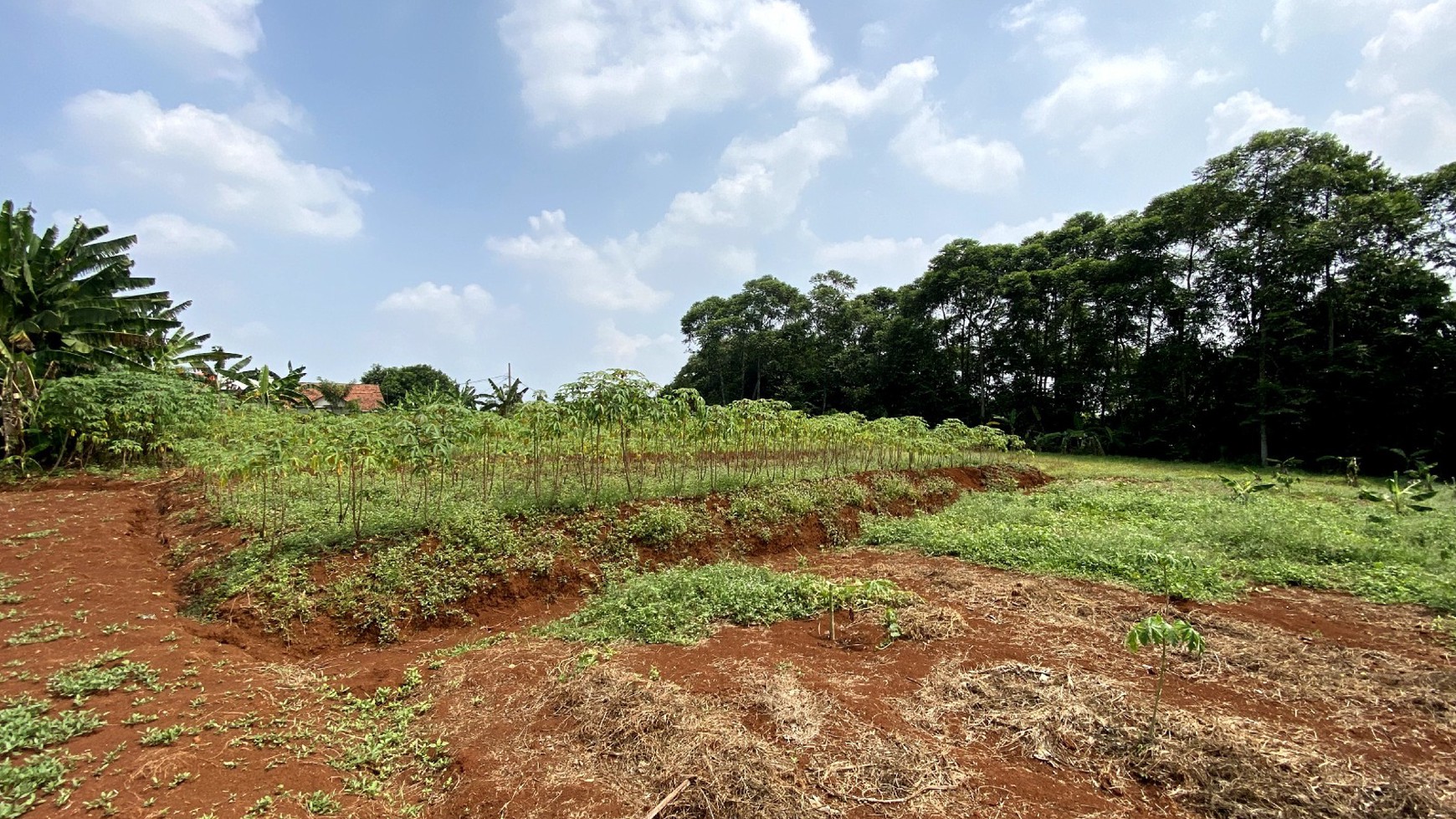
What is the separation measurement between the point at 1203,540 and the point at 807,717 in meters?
6.88

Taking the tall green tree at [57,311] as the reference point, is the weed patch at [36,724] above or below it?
below

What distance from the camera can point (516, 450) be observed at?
863 cm

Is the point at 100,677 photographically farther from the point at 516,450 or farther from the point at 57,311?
the point at 57,311

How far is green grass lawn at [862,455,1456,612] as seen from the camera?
5602 millimetres

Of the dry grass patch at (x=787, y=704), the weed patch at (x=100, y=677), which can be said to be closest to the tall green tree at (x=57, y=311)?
the weed patch at (x=100, y=677)

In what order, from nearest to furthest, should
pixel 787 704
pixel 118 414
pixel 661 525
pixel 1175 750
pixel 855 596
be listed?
pixel 1175 750, pixel 787 704, pixel 855 596, pixel 661 525, pixel 118 414

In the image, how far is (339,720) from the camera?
3449mm

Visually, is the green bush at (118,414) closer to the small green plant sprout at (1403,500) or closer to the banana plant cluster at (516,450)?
the banana plant cluster at (516,450)

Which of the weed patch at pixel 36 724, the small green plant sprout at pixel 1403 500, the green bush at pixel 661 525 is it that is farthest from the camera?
the small green plant sprout at pixel 1403 500

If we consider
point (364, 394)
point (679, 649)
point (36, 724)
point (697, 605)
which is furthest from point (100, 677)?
point (364, 394)

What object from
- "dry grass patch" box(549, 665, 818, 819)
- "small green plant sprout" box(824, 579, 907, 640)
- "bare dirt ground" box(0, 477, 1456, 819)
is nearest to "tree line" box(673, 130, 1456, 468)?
"bare dirt ground" box(0, 477, 1456, 819)

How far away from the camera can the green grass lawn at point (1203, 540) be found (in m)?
5.60

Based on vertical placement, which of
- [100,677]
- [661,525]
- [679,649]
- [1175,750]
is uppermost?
[661,525]

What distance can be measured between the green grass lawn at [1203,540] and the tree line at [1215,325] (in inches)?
398
